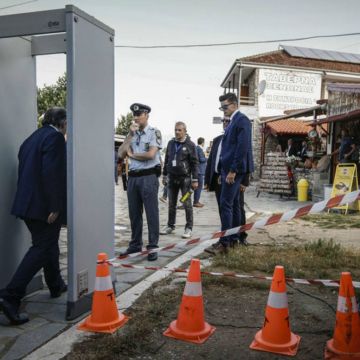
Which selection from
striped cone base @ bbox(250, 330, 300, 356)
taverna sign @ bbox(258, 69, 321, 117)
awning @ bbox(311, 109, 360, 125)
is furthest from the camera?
taverna sign @ bbox(258, 69, 321, 117)

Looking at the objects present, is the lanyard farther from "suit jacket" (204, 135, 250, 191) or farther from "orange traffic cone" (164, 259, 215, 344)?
"orange traffic cone" (164, 259, 215, 344)

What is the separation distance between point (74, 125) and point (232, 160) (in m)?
2.73

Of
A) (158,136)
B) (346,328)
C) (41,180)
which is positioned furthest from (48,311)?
(158,136)

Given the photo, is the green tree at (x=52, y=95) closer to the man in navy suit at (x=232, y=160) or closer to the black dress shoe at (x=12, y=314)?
the man in navy suit at (x=232, y=160)

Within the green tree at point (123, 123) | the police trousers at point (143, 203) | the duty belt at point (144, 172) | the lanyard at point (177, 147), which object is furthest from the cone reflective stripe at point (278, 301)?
the green tree at point (123, 123)

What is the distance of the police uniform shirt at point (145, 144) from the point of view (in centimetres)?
543

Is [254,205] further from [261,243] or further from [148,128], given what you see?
[148,128]

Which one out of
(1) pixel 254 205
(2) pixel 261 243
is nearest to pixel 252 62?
(1) pixel 254 205

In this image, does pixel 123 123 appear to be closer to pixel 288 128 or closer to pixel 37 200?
pixel 288 128

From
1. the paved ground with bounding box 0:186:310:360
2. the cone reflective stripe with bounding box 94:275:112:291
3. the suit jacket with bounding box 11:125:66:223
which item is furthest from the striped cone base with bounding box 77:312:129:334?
the suit jacket with bounding box 11:125:66:223

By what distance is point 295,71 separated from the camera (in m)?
31.0

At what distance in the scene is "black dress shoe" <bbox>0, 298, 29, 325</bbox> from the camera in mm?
3314

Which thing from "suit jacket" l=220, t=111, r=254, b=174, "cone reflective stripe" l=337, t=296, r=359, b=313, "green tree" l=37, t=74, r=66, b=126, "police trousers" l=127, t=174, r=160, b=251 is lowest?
"cone reflective stripe" l=337, t=296, r=359, b=313

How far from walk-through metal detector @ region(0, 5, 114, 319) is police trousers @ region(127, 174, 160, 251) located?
4.70 feet
